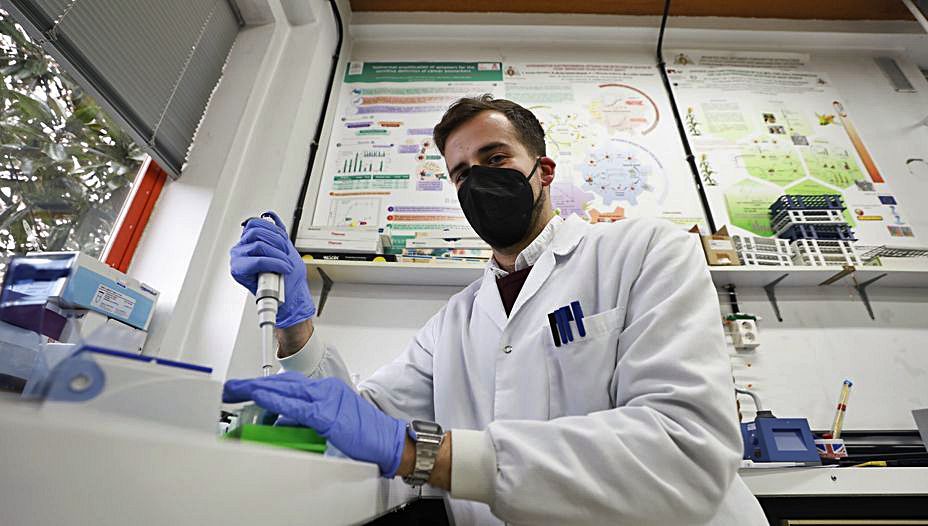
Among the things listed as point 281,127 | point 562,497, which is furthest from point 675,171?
point 562,497

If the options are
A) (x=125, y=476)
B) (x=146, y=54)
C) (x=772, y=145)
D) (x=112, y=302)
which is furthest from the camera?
(x=772, y=145)

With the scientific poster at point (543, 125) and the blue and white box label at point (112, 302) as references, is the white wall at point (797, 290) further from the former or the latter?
the blue and white box label at point (112, 302)

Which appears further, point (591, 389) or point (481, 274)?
point (481, 274)

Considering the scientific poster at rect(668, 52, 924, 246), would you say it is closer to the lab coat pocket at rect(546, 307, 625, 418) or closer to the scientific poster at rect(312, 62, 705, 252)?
the scientific poster at rect(312, 62, 705, 252)

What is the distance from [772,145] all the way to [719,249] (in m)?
0.89

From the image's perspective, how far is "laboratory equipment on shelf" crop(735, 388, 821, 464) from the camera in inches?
47.3

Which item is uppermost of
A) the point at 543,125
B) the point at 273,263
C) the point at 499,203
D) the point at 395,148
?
the point at 543,125

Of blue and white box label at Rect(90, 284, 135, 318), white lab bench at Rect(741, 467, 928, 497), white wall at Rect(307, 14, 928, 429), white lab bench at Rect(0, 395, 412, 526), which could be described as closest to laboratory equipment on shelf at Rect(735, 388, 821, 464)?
white lab bench at Rect(741, 467, 928, 497)

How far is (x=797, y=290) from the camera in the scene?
1.95 metres

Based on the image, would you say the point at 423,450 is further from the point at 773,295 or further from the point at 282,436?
the point at 773,295

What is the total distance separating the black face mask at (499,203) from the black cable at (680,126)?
130cm

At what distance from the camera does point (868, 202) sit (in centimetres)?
211

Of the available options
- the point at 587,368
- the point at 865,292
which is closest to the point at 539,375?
the point at 587,368

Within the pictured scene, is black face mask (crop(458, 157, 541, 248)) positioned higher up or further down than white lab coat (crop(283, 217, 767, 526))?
higher up
